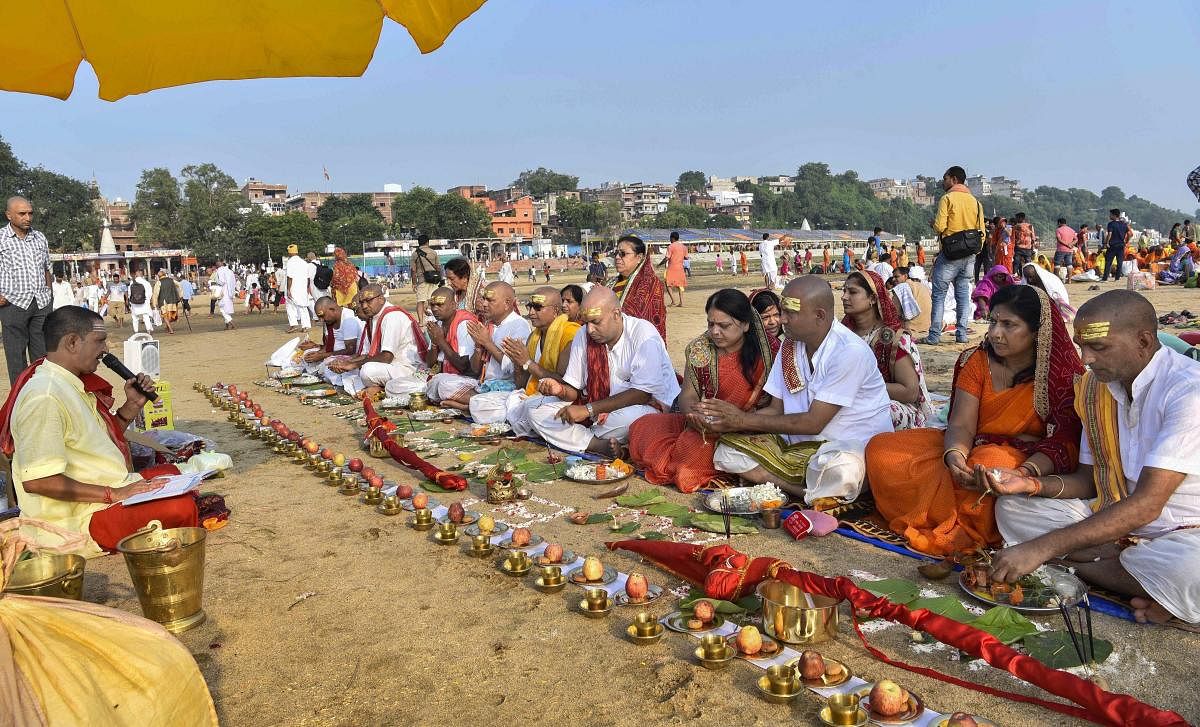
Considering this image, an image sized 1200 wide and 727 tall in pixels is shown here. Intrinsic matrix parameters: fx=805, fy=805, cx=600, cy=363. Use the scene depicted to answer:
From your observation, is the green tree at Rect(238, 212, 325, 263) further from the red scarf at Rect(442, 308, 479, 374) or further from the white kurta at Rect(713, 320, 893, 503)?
the white kurta at Rect(713, 320, 893, 503)

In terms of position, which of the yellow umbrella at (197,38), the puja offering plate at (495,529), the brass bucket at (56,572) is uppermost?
the yellow umbrella at (197,38)

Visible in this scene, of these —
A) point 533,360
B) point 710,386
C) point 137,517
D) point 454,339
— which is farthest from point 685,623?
point 454,339

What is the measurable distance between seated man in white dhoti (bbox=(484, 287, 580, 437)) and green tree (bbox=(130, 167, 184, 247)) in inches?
2960

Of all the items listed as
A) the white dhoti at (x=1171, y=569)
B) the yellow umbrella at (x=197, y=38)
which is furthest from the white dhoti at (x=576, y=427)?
the yellow umbrella at (x=197, y=38)

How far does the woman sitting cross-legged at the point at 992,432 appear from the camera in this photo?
418 cm

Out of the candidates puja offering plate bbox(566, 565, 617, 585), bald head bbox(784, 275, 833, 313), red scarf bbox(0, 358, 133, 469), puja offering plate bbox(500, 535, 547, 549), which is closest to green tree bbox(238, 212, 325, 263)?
red scarf bbox(0, 358, 133, 469)

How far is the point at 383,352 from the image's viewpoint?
9.69 metres

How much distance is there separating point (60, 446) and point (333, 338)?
23.3ft

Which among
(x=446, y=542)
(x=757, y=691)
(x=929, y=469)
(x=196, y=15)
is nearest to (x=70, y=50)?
(x=196, y=15)

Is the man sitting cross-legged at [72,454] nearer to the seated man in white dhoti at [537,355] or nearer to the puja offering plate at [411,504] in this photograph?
the puja offering plate at [411,504]

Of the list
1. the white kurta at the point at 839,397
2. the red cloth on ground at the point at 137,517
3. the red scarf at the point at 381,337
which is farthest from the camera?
the red scarf at the point at 381,337

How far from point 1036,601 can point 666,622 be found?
1594mm

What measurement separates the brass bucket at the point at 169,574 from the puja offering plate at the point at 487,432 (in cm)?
379

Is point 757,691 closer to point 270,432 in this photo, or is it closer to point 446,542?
point 446,542
